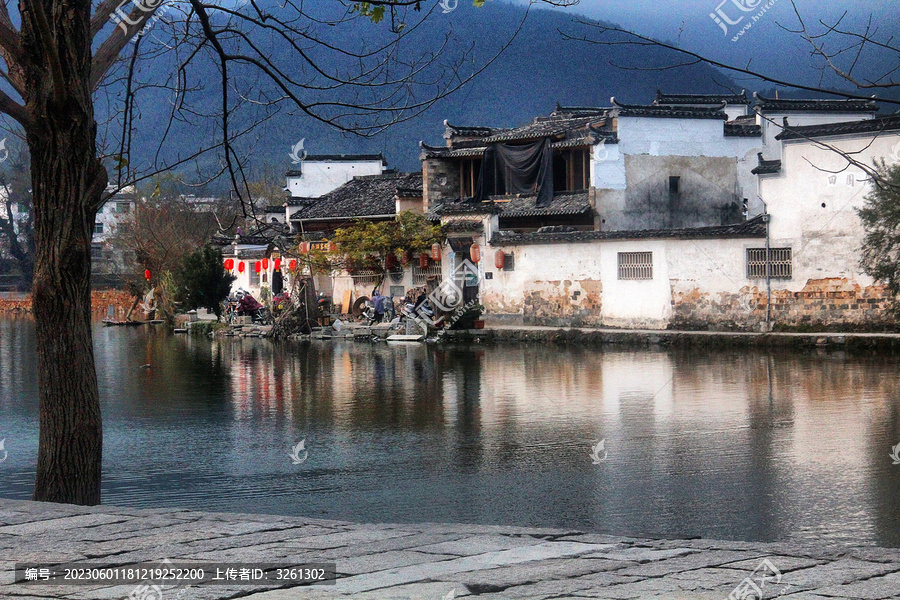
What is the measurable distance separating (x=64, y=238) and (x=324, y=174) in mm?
51081

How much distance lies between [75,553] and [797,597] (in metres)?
3.43

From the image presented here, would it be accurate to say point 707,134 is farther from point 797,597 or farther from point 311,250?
point 797,597

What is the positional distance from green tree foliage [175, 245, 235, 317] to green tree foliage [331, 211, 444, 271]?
18.9 feet

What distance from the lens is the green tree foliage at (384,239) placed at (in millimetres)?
37188

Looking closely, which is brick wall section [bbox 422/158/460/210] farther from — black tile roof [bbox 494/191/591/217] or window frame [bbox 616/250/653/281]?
window frame [bbox 616/250/653/281]

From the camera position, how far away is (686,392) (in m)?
16.8

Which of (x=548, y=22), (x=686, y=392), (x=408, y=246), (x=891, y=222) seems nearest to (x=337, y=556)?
(x=686, y=392)

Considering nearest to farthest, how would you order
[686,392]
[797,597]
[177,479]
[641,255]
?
[797,597] → [177,479] → [686,392] → [641,255]

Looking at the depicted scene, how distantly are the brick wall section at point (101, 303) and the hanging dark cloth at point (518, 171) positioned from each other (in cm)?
2062

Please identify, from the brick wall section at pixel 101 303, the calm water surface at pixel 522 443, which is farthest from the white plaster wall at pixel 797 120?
the brick wall section at pixel 101 303

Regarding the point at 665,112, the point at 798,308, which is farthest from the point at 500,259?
the point at 798,308

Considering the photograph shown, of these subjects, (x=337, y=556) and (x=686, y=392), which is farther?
(x=686, y=392)

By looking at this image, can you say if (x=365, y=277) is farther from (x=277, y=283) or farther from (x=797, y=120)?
(x=797, y=120)
